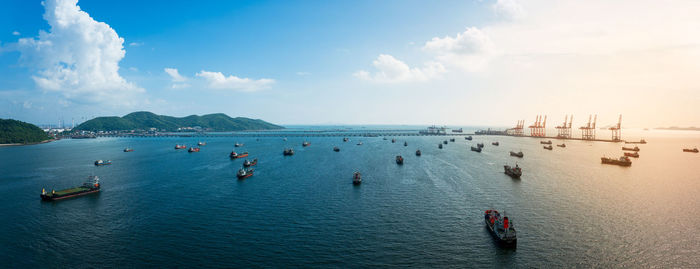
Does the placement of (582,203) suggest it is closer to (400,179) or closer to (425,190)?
(425,190)

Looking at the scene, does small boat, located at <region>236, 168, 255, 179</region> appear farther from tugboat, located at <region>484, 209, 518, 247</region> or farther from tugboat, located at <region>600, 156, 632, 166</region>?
tugboat, located at <region>600, 156, 632, 166</region>

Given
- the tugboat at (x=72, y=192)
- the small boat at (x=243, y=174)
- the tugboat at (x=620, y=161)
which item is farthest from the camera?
the tugboat at (x=620, y=161)

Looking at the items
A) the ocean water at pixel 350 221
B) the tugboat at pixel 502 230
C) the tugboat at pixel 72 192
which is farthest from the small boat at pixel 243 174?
the tugboat at pixel 502 230

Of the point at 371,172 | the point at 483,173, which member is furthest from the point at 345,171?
the point at 483,173

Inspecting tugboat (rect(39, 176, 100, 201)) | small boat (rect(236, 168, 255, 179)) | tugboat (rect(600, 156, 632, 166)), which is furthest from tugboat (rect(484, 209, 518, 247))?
tugboat (rect(600, 156, 632, 166))

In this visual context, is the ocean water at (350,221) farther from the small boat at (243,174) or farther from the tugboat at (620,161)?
the tugboat at (620,161)

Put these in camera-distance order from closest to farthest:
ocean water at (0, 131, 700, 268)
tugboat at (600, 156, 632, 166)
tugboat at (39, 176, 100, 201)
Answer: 1. ocean water at (0, 131, 700, 268)
2. tugboat at (39, 176, 100, 201)
3. tugboat at (600, 156, 632, 166)
